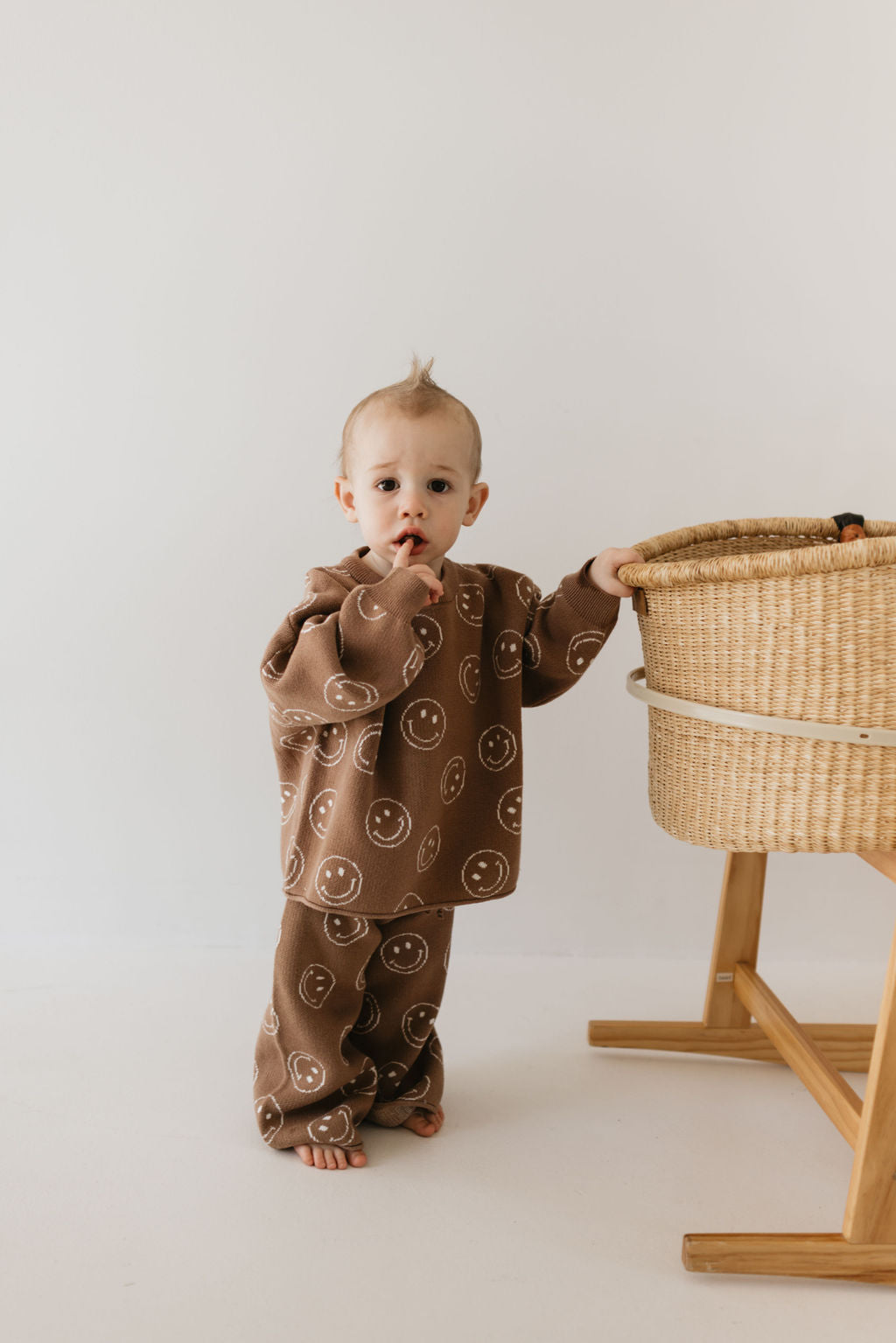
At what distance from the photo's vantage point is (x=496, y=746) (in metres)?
1.39

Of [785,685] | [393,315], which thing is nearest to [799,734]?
[785,685]

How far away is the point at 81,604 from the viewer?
1.91 meters

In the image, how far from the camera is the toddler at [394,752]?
127cm

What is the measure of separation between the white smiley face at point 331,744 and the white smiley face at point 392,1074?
427 mm

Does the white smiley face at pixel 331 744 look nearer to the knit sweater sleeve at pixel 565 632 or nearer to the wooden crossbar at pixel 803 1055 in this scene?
the knit sweater sleeve at pixel 565 632

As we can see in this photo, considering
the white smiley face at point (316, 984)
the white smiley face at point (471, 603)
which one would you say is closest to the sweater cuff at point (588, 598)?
the white smiley face at point (471, 603)

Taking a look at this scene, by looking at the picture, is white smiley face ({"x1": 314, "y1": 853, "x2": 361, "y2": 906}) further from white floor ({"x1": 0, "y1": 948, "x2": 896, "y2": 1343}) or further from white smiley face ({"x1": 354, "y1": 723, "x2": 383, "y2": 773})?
white floor ({"x1": 0, "y1": 948, "x2": 896, "y2": 1343})

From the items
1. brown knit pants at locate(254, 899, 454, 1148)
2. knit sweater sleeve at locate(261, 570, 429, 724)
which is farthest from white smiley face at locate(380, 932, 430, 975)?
knit sweater sleeve at locate(261, 570, 429, 724)

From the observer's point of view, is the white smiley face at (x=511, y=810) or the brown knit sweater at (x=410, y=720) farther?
the white smiley face at (x=511, y=810)

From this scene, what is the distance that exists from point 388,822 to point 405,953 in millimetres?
223

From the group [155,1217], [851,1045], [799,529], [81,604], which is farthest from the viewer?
[81,604]

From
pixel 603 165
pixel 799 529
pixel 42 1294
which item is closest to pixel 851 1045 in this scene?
pixel 799 529

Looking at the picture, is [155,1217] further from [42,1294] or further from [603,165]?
[603,165]

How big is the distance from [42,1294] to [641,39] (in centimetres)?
187
